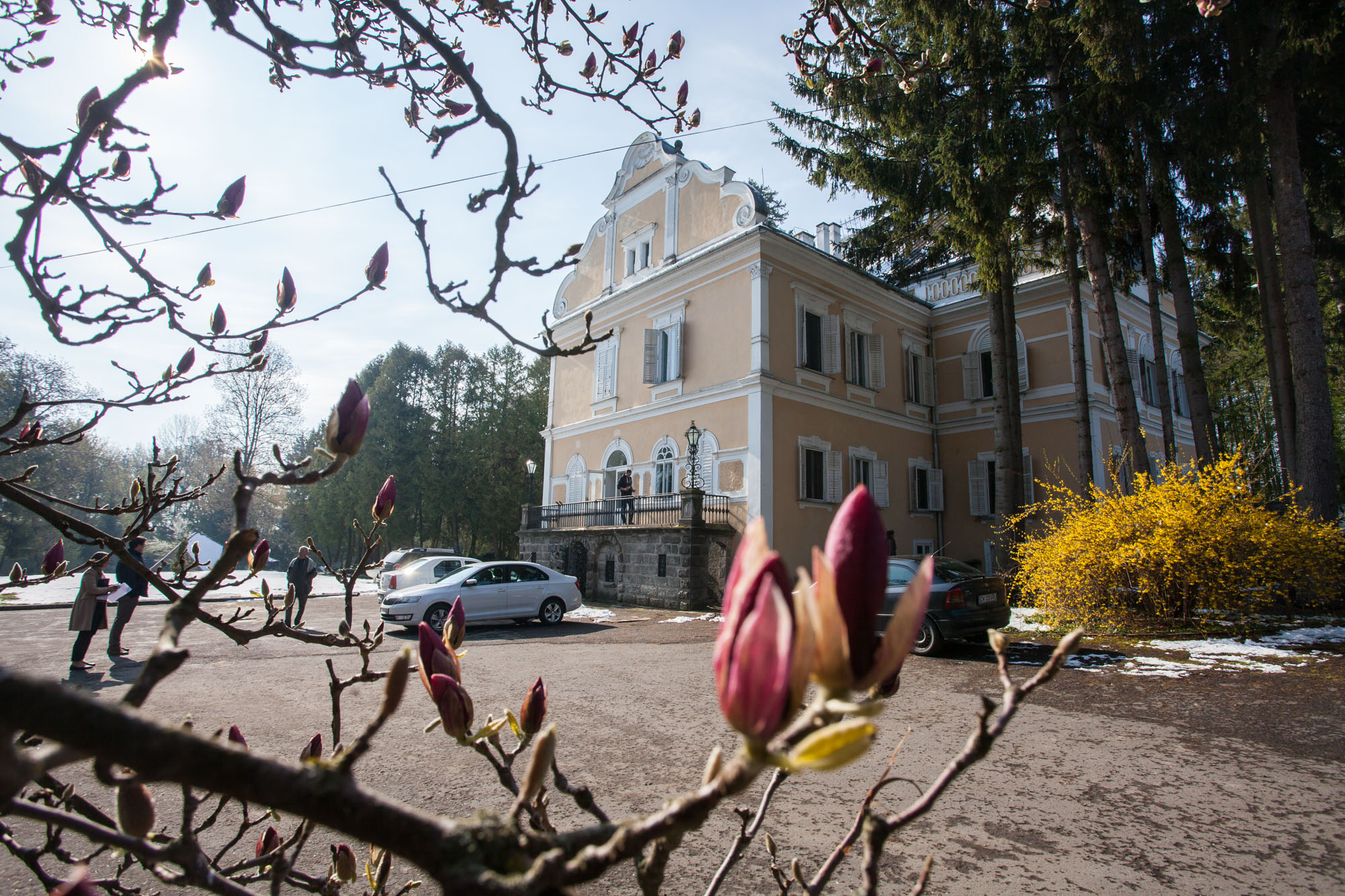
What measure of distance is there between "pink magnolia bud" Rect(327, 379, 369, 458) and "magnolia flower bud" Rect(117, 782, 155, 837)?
47 centimetres

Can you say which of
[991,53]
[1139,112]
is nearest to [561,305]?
[991,53]

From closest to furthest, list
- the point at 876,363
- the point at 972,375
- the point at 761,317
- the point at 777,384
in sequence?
1. the point at 777,384
2. the point at 761,317
3. the point at 876,363
4. the point at 972,375

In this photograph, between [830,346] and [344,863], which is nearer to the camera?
[344,863]

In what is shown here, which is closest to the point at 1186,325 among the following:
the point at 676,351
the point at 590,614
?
the point at 676,351

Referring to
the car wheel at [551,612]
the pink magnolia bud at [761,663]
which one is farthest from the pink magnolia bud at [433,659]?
the car wheel at [551,612]

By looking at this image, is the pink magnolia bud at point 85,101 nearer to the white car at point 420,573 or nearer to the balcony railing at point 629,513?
the white car at point 420,573

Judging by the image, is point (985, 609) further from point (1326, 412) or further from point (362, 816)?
point (362, 816)

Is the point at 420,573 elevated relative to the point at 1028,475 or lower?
lower

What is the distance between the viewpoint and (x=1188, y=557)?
984 cm

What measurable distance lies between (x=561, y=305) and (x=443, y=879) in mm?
27168

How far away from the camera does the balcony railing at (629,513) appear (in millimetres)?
18516

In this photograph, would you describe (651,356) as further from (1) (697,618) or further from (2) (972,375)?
(2) (972,375)

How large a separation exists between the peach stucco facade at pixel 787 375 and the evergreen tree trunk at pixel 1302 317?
19.1 feet

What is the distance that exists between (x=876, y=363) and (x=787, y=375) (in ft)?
13.7
